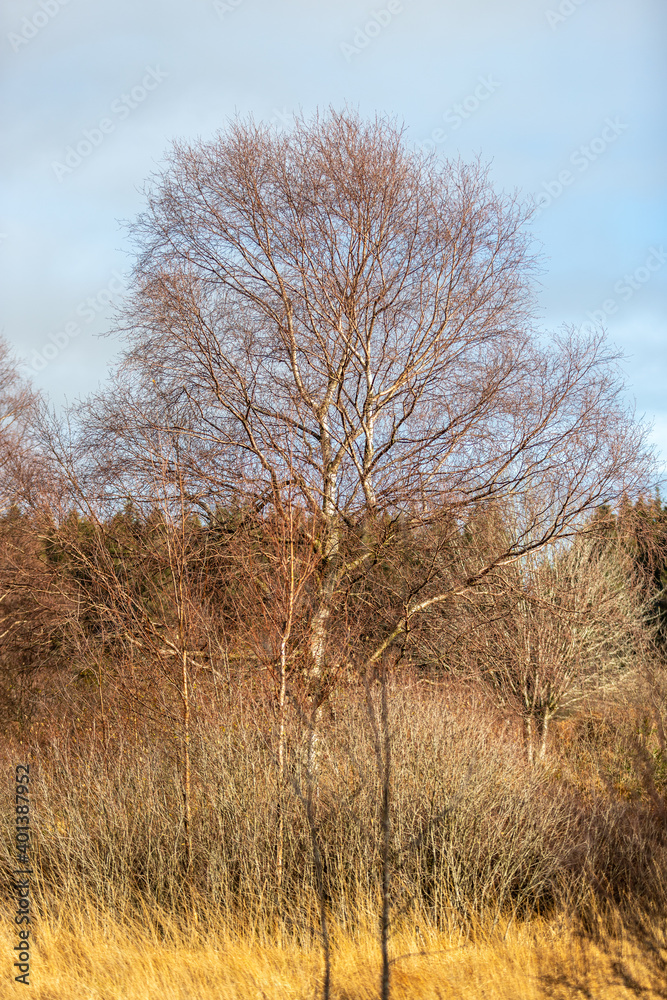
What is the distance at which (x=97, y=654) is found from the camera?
10375mm

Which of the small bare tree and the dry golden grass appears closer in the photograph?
the dry golden grass

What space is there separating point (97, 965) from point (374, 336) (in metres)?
9.75

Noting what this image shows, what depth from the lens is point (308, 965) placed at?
6105 millimetres

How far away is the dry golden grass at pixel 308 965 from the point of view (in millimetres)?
5836

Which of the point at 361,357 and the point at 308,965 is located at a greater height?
the point at 361,357

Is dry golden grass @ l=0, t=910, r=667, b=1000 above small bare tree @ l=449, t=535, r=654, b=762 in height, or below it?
below

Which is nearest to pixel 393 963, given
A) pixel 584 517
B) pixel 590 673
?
pixel 584 517

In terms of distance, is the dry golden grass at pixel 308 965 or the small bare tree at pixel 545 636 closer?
the dry golden grass at pixel 308 965

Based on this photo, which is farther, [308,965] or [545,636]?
[545,636]

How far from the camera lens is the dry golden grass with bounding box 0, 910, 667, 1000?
5836 mm

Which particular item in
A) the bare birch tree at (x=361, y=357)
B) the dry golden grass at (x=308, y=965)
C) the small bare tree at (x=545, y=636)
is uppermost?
the bare birch tree at (x=361, y=357)

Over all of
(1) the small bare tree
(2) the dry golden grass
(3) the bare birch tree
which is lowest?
(2) the dry golden grass

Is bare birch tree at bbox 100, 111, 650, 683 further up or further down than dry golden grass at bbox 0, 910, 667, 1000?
further up

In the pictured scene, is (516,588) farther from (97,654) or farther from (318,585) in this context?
(97,654)
